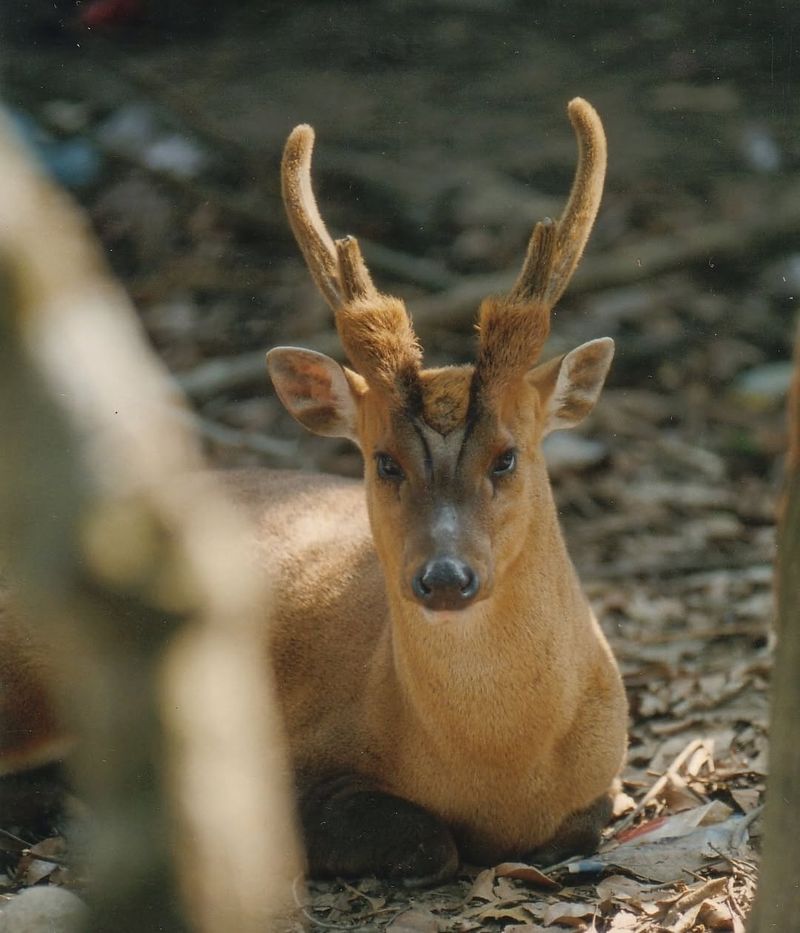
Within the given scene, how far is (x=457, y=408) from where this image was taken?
13.7 ft

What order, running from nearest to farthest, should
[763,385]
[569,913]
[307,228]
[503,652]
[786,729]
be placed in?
1. [786,729]
2. [569,913]
3. [503,652]
4. [307,228]
5. [763,385]

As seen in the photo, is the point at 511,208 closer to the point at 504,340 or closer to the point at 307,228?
the point at 307,228

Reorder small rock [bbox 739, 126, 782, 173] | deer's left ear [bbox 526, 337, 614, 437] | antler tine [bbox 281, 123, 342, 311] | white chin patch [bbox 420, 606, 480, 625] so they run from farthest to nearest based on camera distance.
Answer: small rock [bbox 739, 126, 782, 173] < deer's left ear [bbox 526, 337, 614, 437] < antler tine [bbox 281, 123, 342, 311] < white chin patch [bbox 420, 606, 480, 625]

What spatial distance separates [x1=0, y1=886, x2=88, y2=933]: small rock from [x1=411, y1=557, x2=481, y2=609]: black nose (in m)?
1.11

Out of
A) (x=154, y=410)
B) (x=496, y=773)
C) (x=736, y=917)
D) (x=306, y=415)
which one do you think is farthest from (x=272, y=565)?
(x=154, y=410)

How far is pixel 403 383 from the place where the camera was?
420 cm

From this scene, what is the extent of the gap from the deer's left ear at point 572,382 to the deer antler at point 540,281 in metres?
0.23

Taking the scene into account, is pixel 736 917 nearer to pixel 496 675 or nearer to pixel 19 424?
pixel 496 675

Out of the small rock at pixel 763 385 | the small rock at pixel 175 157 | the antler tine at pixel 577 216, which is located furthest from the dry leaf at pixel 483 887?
the small rock at pixel 175 157

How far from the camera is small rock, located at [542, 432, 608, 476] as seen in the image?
764 cm

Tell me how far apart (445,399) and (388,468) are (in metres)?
0.25

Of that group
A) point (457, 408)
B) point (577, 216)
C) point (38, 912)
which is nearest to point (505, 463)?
point (457, 408)

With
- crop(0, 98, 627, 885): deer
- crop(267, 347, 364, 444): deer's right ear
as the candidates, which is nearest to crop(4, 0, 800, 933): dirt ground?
crop(0, 98, 627, 885): deer

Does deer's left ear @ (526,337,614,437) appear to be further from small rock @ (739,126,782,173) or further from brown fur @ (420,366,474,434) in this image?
small rock @ (739,126,782,173)
